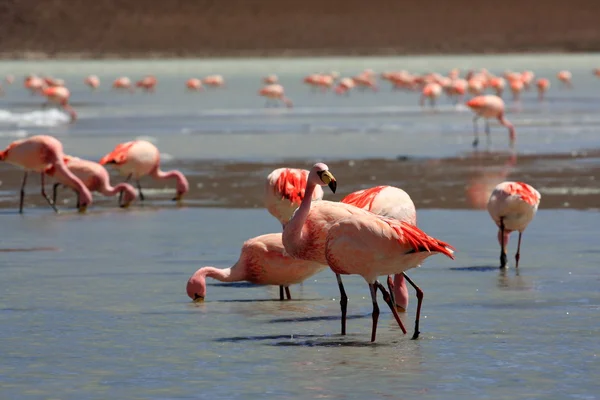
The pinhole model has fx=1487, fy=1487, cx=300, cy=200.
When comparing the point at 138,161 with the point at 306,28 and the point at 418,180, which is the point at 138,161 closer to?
the point at 418,180

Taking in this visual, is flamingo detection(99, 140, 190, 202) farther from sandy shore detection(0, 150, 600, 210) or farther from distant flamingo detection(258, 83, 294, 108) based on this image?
distant flamingo detection(258, 83, 294, 108)

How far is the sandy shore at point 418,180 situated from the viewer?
16078 millimetres

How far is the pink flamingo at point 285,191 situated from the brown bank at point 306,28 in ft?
361

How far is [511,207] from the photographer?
1117cm

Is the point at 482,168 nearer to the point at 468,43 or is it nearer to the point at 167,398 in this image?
the point at 167,398

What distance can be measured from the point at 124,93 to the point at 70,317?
4946 cm

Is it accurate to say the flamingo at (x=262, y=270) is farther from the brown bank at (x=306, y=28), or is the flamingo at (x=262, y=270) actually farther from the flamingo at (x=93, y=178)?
the brown bank at (x=306, y=28)

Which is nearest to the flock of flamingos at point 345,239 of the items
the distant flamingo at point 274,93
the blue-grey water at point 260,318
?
the blue-grey water at point 260,318

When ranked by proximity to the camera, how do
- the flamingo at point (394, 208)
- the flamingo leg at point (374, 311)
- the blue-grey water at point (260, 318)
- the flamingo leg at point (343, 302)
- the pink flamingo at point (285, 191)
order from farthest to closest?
the pink flamingo at point (285, 191)
the flamingo at point (394, 208)
the flamingo leg at point (343, 302)
the flamingo leg at point (374, 311)
the blue-grey water at point (260, 318)

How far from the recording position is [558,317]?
360 inches

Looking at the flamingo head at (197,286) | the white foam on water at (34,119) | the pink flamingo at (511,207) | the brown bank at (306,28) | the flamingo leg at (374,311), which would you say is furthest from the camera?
the brown bank at (306,28)

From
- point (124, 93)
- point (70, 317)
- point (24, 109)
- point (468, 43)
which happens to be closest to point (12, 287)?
point (70, 317)

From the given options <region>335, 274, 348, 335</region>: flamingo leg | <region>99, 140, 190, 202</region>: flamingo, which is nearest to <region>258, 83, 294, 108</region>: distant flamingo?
<region>99, 140, 190, 202</region>: flamingo

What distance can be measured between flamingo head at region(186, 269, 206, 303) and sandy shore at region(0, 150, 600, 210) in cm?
570
